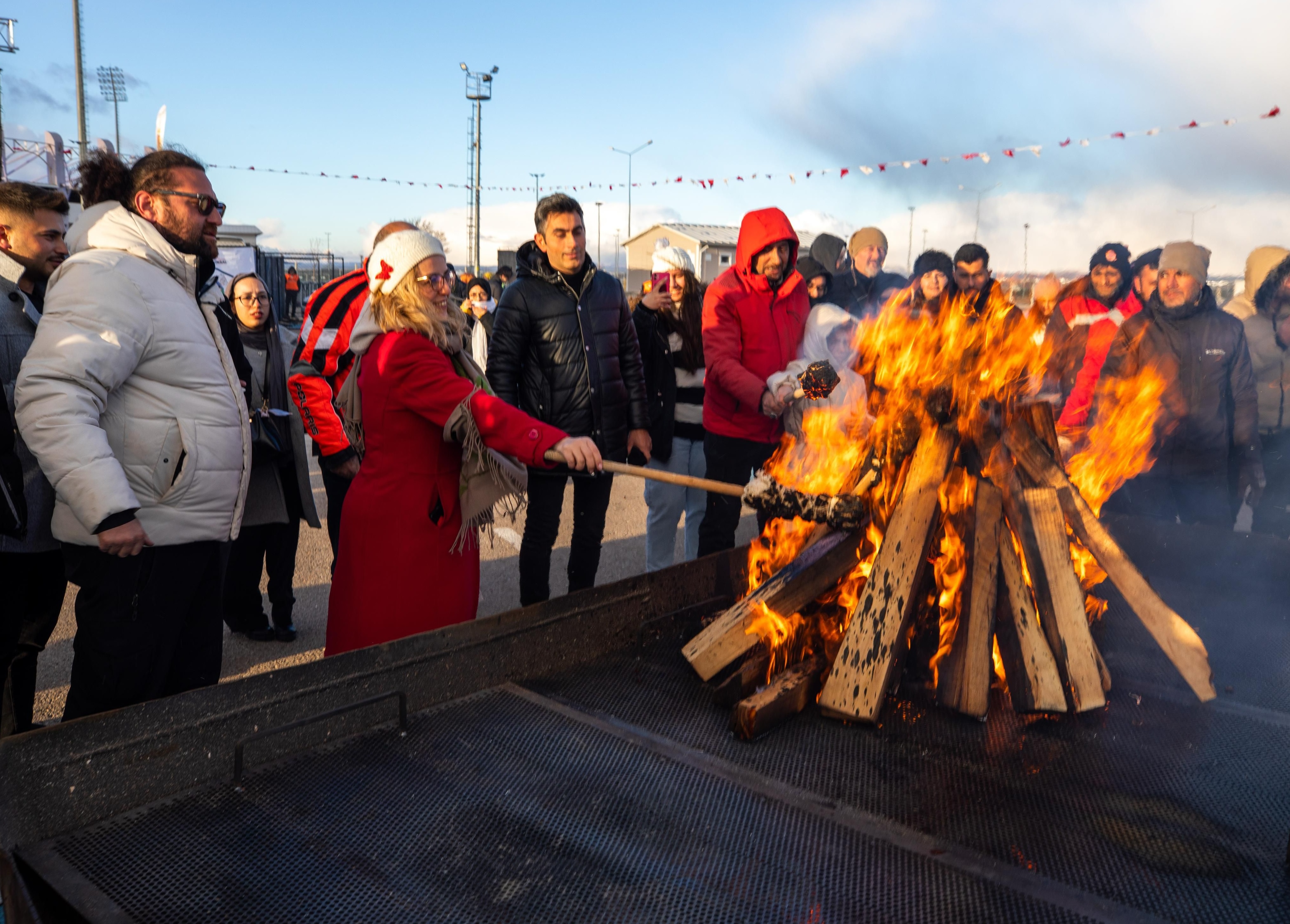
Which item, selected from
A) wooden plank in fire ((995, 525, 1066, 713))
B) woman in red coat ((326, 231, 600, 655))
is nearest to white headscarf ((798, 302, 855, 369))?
wooden plank in fire ((995, 525, 1066, 713))

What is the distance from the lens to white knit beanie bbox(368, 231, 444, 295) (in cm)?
302

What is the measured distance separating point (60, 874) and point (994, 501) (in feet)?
9.12

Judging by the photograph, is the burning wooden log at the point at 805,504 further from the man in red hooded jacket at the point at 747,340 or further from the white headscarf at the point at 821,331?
the white headscarf at the point at 821,331

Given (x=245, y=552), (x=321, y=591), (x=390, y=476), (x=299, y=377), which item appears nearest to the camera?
(x=390, y=476)

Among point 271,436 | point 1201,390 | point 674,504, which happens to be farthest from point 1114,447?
point 271,436

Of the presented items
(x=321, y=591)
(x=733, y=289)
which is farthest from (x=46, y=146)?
(x=733, y=289)

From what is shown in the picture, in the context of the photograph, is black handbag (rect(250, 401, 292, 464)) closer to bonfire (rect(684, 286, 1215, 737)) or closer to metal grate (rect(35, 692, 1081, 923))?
metal grate (rect(35, 692, 1081, 923))

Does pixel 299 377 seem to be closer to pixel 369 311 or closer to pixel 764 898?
pixel 369 311

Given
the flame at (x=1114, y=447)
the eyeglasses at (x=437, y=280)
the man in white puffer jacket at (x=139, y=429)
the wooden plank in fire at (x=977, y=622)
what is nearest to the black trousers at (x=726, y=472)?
the flame at (x=1114, y=447)

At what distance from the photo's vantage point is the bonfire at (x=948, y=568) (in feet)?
9.16

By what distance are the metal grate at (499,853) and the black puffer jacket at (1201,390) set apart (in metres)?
3.74

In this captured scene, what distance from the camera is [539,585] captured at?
4.29 m

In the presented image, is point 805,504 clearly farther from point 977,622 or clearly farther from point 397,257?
point 397,257

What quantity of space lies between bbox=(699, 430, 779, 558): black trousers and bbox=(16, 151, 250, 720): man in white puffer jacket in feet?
8.41
